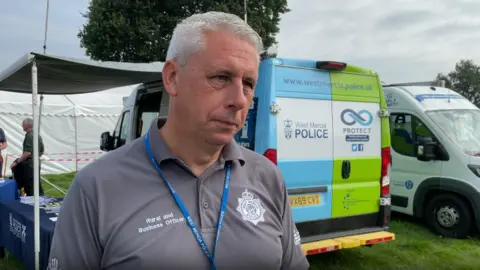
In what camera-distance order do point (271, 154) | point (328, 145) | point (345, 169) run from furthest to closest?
point (345, 169) < point (328, 145) < point (271, 154)

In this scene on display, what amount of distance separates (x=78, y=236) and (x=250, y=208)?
577 millimetres

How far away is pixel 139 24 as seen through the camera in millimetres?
19875

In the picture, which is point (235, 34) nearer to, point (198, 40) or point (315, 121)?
point (198, 40)

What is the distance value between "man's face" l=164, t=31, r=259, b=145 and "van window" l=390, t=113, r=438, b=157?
20.8 ft

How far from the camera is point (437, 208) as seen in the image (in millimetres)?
6914

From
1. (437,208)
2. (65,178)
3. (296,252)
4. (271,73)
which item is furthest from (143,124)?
(65,178)

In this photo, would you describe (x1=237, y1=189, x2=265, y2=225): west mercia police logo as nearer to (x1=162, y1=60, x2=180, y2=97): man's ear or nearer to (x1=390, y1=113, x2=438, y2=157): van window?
(x1=162, y1=60, x2=180, y2=97): man's ear

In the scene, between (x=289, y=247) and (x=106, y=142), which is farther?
(x=106, y=142)

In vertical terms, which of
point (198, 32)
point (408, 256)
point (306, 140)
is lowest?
point (408, 256)

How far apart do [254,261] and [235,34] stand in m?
0.76

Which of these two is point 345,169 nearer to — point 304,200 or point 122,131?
point 304,200

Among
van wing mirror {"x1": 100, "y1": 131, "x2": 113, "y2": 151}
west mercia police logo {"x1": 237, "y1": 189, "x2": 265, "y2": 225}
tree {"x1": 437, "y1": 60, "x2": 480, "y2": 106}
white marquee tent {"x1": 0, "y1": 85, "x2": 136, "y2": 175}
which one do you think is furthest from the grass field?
tree {"x1": 437, "y1": 60, "x2": 480, "y2": 106}

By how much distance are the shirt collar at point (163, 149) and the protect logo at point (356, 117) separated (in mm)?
3418

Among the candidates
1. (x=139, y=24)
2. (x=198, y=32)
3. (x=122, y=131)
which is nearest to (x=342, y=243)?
(x=198, y=32)
